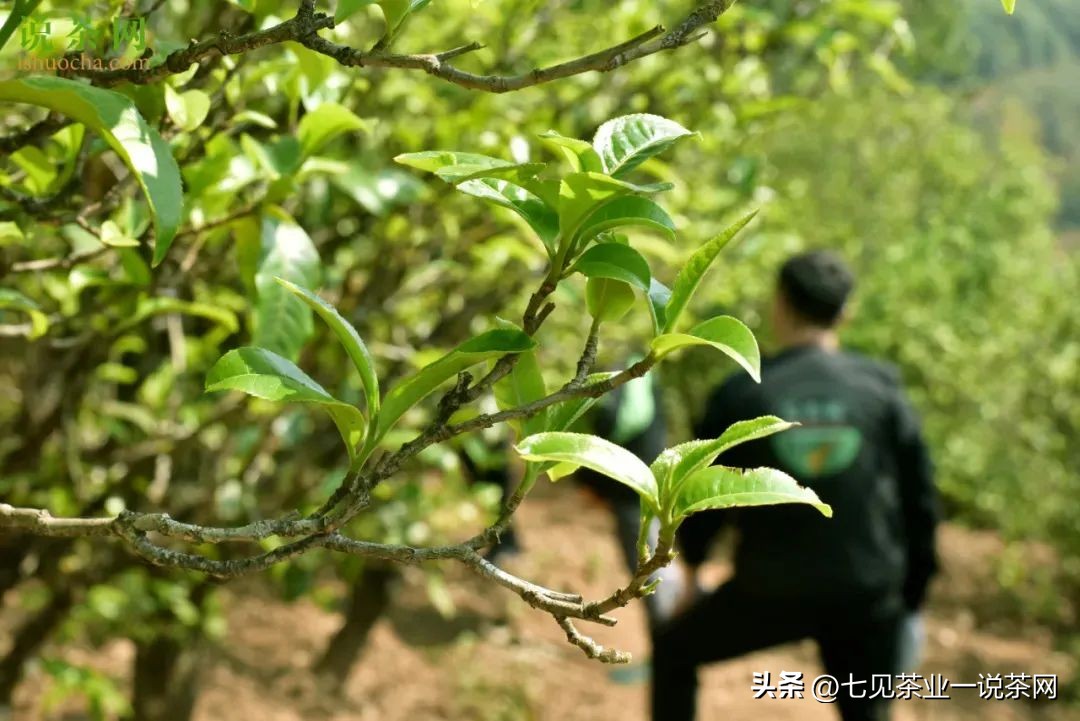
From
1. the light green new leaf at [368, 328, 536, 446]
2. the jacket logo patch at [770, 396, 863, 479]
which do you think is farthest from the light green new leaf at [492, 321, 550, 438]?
the jacket logo patch at [770, 396, 863, 479]

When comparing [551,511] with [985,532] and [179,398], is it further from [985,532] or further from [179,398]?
[179,398]

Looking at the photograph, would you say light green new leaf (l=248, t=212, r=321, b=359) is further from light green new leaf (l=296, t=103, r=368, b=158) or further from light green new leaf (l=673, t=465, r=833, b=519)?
light green new leaf (l=673, t=465, r=833, b=519)

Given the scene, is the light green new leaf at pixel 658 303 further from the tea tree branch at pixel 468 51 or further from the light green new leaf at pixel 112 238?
the light green new leaf at pixel 112 238

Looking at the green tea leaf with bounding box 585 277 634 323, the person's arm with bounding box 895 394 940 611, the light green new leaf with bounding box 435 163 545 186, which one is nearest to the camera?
the light green new leaf with bounding box 435 163 545 186

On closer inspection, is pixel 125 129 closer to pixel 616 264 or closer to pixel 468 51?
pixel 468 51

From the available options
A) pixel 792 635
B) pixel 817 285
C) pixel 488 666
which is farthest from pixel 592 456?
pixel 488 666

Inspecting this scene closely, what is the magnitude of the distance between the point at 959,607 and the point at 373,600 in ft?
18.8

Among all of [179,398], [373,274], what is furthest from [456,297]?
[179,398]

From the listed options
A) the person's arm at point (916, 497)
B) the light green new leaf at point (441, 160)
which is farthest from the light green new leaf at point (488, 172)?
the person's arm at point (916, 497)

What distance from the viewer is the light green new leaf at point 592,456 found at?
0.85 m

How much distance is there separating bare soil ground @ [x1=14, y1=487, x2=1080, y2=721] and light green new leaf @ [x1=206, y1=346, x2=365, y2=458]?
349cm

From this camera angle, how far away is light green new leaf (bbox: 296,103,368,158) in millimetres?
1333

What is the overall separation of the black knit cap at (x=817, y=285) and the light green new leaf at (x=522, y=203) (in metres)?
2.90

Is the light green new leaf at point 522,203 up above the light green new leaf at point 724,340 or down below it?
above
